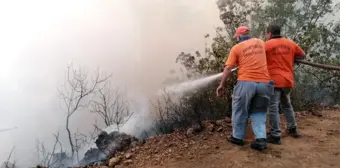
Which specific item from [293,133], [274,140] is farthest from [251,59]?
[293,133]

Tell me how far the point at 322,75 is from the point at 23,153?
36738 millimetres

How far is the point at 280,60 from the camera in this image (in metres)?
5.73

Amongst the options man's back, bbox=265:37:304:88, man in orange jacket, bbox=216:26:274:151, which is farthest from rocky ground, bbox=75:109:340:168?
man's back, bbox=265:37:304:88

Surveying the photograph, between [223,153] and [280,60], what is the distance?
1718 millimetres

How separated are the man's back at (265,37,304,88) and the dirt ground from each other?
1.02 meters

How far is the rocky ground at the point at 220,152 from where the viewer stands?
16.8 ft

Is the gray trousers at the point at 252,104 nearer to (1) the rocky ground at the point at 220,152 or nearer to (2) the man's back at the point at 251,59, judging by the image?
(2) the man's back at the point at 251,59

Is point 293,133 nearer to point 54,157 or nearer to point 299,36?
point 299,36

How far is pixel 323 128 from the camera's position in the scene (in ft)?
22.6

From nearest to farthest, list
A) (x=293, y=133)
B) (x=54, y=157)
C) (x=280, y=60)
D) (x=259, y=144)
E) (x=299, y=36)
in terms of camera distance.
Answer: (x=259, y=144), (x=280, y=60), (x=293, y=133), (x=299, y=36), (x=54, y=157)

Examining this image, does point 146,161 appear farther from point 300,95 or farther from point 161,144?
point 300,95

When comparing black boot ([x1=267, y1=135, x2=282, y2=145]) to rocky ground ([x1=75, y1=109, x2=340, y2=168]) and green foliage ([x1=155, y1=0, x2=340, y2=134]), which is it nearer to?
rocky ground ([x1=75, y1=109, x2=340, y2=168])

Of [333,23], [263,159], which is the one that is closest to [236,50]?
[263,159]

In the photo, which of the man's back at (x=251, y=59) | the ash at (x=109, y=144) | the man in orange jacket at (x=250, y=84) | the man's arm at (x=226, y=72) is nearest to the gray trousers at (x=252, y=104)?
the man in orange jacket at (x=250, y=84)
